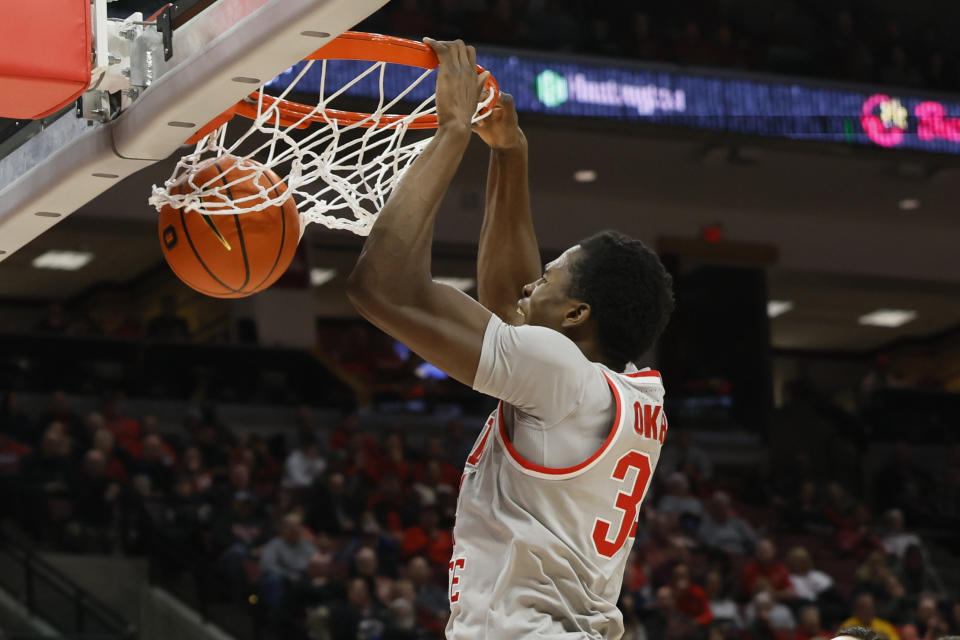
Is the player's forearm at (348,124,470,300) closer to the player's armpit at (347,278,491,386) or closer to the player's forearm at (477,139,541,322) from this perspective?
the player's armpit at (347,278,491,386)

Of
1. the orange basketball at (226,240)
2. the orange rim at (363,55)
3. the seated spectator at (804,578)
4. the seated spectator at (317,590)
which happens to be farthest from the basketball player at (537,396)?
the seated spectator at (804,578)

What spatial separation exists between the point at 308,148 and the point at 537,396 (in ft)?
3.60

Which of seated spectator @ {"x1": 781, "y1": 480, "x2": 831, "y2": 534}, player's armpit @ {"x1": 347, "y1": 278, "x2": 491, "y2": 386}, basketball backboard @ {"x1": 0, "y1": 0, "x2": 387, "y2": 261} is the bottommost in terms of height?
seated spectator @ {"x1": 781, "y1": 480, "x2": 831, "y2": 534}

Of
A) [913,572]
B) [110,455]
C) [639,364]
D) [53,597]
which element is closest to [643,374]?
[53,597]

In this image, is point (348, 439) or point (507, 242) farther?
point (348, 439)

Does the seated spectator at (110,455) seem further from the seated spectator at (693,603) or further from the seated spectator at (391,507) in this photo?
the seated spectator at (693,603)

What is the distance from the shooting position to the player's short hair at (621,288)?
2535 mm

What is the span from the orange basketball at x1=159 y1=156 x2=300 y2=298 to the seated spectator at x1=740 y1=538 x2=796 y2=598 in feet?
26.0

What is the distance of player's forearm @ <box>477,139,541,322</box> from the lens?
3.06 m

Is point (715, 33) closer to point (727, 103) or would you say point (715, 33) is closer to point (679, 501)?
point (727, 103)

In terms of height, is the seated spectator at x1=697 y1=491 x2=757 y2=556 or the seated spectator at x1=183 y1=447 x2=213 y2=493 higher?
the seated spectator at x1=183 y1=447 x2=213 y2=493

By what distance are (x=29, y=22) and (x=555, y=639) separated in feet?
4.55

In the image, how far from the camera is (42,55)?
8.14ft

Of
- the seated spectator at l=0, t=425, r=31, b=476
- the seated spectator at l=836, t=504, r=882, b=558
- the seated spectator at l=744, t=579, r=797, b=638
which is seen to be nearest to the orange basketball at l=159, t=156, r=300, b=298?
the seated spectator at l=0, t=425, r=31, b=476
